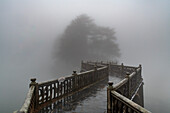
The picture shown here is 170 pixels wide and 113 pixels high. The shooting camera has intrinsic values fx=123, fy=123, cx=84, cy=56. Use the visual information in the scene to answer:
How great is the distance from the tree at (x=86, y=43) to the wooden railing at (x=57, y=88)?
4846cm

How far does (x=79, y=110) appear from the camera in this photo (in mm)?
6035

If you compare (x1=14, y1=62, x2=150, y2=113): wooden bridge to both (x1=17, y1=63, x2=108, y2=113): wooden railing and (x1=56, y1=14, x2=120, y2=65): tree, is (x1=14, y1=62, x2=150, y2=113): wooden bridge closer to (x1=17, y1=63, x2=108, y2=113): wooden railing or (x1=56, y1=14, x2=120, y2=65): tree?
(x1=17, y1=63, x2=108, y2=113): wooden railing

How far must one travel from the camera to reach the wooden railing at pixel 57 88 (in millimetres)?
5459

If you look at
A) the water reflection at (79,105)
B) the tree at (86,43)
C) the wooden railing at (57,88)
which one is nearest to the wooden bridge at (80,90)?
the wooden railing at (57,88)

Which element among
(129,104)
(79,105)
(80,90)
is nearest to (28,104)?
(129,104)

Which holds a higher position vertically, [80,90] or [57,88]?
[57,88]

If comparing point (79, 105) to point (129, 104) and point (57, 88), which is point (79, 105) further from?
point (129, 104)

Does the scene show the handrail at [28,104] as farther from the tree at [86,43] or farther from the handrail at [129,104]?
the tree at [86,43]

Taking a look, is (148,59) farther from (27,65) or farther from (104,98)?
(104,98)

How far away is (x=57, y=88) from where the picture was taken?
23.3 feet

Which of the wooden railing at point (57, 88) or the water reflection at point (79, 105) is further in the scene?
the water reflection at point (79, 105)

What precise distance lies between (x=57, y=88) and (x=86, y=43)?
5828 centimetres

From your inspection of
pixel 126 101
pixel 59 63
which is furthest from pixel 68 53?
pixel 126 101

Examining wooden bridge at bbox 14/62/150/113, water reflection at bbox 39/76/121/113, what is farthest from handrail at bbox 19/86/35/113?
water reflection at bbox 39/76/121/113
